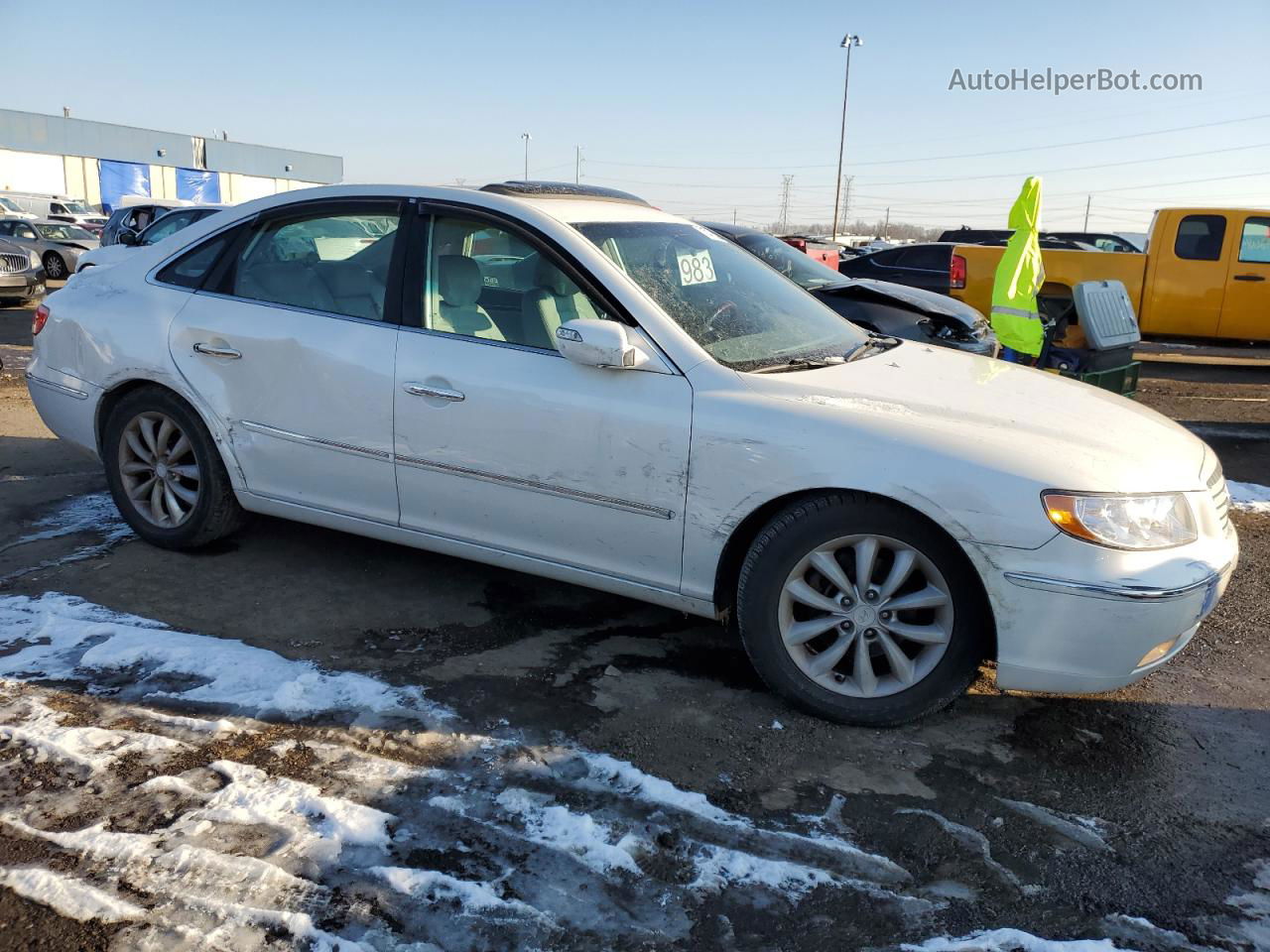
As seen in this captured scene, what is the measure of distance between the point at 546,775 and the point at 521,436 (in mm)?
1186

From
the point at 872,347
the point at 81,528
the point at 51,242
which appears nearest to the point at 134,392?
the point at 81,528

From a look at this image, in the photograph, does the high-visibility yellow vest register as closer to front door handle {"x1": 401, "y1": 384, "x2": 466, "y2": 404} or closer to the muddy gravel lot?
the muddy gravel lot

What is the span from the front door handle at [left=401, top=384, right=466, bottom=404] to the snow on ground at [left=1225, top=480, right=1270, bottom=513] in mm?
4568

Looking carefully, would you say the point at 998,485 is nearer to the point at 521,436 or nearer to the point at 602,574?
the point at 602,574

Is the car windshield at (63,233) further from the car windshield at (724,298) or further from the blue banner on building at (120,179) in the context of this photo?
the blue banner on building at (120,179)

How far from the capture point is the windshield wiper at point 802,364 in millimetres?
3435

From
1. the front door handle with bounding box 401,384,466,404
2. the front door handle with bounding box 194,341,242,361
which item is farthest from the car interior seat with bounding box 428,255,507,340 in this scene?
the front door handle with bounding box 194,341,242,361

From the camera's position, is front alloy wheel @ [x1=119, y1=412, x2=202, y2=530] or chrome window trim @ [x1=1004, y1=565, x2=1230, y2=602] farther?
front alloy wheel @ [x1=119, y1=412, x2=202, y2=530]

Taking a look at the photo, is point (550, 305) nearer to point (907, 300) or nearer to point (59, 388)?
point (59, 388)

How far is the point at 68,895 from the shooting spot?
227 cm

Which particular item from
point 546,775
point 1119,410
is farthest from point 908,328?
point 546,775

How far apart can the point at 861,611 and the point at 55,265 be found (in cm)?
2132

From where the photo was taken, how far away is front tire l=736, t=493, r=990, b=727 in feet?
9.89

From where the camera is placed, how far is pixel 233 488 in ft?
14.0
